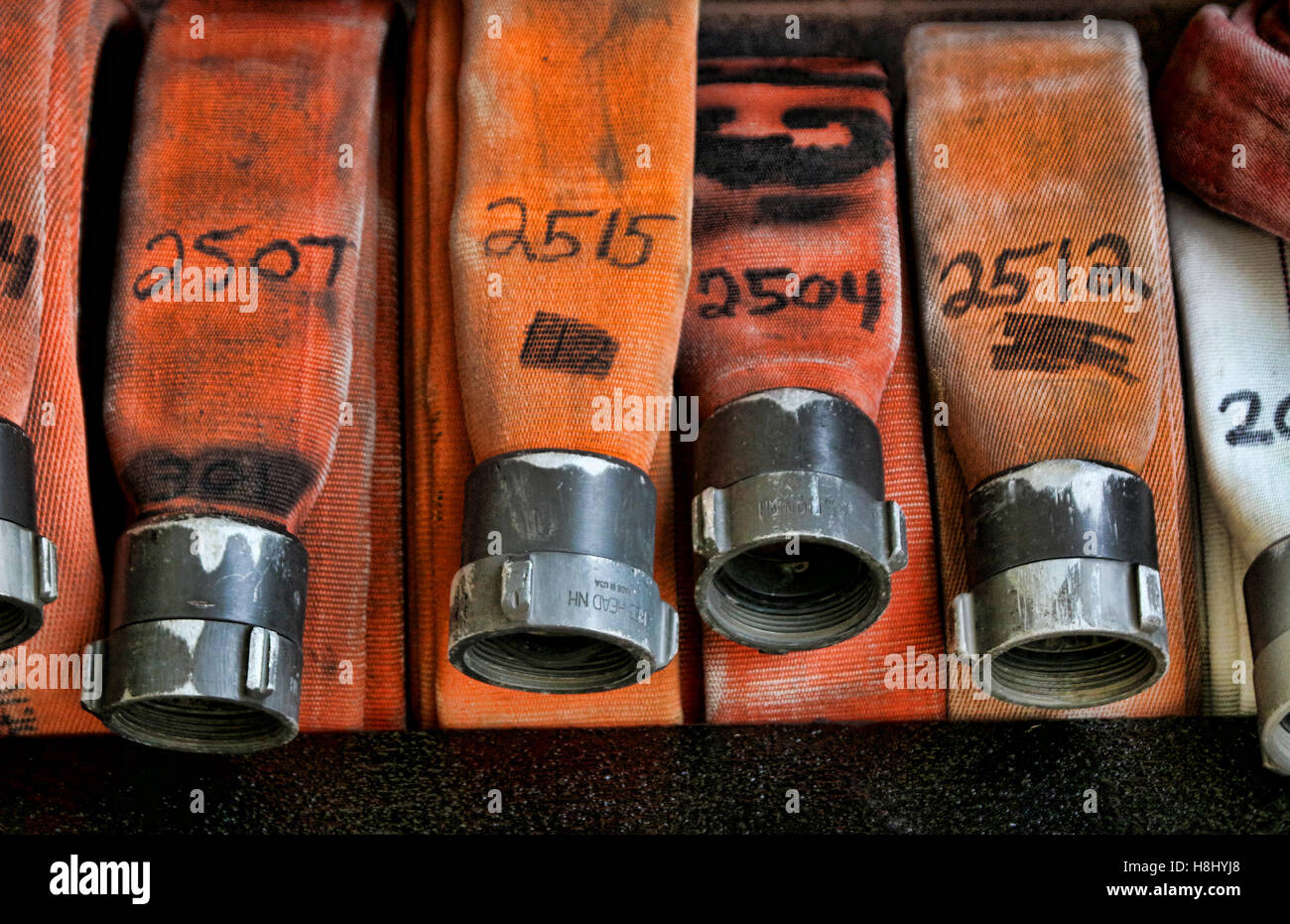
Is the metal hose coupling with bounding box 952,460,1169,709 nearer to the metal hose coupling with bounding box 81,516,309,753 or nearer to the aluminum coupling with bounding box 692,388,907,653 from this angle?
the aluminum coupling with bounding box 692,388,907,653

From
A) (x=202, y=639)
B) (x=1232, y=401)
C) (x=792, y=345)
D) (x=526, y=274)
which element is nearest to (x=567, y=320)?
(x=526, y=274)

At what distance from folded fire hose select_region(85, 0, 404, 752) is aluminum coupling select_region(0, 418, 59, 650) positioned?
0.06 meters

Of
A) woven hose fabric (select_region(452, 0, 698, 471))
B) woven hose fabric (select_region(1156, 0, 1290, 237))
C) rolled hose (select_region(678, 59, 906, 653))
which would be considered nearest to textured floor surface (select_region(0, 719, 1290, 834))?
rolled hose (select_region(678, 59, 906, 653))

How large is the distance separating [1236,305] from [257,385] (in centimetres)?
86

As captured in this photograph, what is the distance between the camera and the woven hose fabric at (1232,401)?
136 cm

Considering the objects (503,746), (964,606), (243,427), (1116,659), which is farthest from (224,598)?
(1116,659)

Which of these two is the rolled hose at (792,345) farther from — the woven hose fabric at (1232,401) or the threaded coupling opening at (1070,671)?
the woven hose fabric at (1232,401)

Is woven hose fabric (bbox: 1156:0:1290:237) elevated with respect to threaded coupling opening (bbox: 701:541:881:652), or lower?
elevated

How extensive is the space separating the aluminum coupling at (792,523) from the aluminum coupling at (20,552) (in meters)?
0.47

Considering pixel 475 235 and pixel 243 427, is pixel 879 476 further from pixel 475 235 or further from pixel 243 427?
pixel 243 427

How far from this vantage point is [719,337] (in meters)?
1.33

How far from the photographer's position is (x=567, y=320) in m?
1.28

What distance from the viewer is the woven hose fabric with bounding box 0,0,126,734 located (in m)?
1.23

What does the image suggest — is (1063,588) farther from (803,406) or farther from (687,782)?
(687,782)
